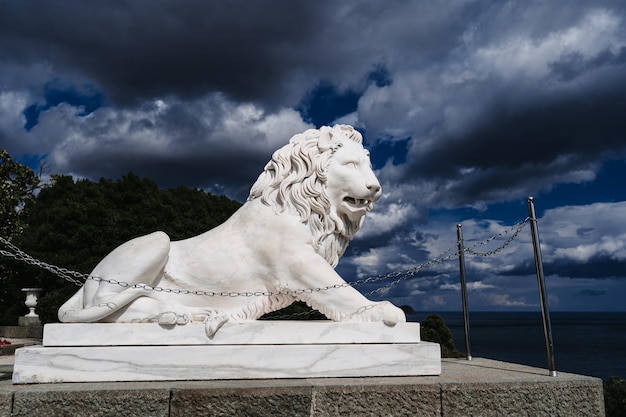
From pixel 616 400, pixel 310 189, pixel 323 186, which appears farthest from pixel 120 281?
pixel 616 400

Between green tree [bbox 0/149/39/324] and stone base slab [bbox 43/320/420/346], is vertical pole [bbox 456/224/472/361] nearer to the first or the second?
stone base slab [bbox 43/320/420/346]

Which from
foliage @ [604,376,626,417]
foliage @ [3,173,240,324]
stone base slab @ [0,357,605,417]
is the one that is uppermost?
foliage @ [3,173,240,324]

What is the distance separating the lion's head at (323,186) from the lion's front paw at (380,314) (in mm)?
627

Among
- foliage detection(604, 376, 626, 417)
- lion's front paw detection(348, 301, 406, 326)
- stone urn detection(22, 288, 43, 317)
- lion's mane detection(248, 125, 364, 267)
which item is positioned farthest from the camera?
stone urn detection(22, 288, 43, 317)

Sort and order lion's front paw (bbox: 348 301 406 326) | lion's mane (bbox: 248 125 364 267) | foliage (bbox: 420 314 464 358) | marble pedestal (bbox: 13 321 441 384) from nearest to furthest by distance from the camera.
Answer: marble pedestal (bbox: 13 321 441 384) → lion's front paw (bbox: 348 301 406 326) → lion's mane (bbox: 248 125 364 267) → foliage (bbox: 420 314 464 358)

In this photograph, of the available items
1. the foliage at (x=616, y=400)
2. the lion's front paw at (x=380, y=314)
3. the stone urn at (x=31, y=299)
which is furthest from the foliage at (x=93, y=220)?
the lion's front paw at (x=380, y=314)

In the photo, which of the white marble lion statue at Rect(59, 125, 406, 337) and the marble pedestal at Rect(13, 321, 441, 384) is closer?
the marble pedestal at Rect(13, 321, 441, 384)

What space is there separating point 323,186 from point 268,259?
2.48ft

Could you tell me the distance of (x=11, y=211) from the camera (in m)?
17.8

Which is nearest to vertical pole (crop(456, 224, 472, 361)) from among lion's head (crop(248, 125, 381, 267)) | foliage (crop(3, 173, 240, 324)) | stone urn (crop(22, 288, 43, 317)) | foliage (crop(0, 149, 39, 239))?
lion's head (crop(248, 125, 381, 267))

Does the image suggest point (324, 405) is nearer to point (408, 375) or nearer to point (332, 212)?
point (408, 375)

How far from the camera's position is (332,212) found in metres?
4.54

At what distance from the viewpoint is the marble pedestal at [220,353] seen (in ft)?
12.2

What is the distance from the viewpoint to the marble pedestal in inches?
147
